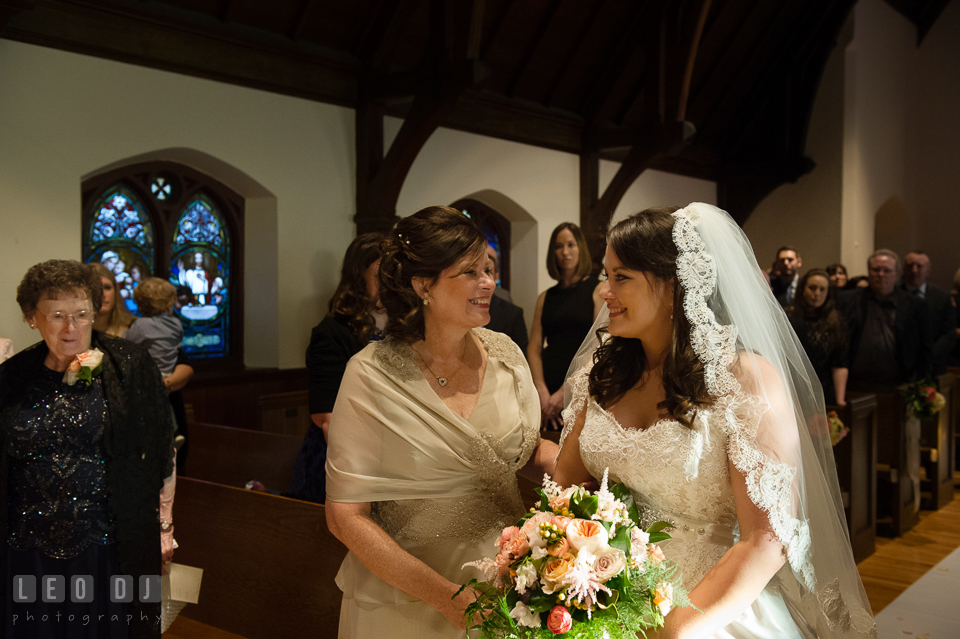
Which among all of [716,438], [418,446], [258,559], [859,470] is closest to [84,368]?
[258,559]

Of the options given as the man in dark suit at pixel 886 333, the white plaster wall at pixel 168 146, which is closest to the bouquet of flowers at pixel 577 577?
the white plaster wall at pixel 168 146

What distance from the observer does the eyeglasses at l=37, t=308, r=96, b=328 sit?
2.46 meters

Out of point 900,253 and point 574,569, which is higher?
point 900,253

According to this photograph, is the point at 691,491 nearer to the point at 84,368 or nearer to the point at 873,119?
the point at 84,368

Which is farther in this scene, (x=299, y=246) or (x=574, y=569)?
(x=299, y=246)

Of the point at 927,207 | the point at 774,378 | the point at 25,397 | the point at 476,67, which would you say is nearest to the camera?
the point at 774,378

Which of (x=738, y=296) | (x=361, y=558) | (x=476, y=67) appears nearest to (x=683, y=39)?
(x=476, y=67)

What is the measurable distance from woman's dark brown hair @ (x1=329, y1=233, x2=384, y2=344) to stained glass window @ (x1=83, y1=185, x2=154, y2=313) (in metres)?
2.94

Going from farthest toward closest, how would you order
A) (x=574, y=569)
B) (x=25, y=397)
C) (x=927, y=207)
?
(x=927, y=207)
(x=25, y=397)
(x=574, y=569)

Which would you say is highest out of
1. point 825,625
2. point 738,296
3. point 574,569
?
point 738,296

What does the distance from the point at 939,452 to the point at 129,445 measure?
581 cm

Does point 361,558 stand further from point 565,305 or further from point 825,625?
point 565,305

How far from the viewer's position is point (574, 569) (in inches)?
51.1

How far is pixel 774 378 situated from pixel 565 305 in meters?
2.59
